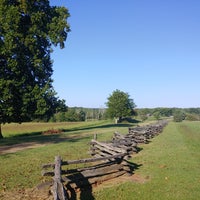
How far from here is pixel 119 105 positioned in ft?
232

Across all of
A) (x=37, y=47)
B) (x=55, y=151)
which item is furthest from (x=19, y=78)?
(x=55, y=151)

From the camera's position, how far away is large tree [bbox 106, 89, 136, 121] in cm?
7000

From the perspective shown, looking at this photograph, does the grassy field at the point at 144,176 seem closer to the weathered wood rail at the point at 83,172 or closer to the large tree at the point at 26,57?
the weathered wood rail at the point at 83,172

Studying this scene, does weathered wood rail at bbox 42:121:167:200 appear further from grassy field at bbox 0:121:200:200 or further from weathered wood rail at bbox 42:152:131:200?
grassy field at bbox 0:121:200:200

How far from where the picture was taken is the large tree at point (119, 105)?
2756 inches

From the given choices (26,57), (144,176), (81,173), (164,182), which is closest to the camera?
(81,173)

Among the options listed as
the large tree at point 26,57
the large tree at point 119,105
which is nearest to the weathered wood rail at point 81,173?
the large tree at point 26,57

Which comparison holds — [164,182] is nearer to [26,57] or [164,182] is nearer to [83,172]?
[83,172]

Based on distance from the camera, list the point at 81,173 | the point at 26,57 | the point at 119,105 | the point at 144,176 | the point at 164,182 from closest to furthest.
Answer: the point at 81,173 → the point at 164,182 → the point at 144,176 → the point at 26,57 → the point at 119,105

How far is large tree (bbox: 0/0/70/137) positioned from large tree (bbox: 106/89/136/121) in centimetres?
4269

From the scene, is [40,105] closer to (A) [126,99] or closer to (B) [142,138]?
(B) [142,138]

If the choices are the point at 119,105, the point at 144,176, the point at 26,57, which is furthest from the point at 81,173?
the point at 119,105

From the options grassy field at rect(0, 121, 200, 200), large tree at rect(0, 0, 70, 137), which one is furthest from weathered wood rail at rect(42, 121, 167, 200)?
large tree at rect(0, 0, 70, 137)

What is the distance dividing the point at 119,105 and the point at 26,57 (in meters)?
46.6
